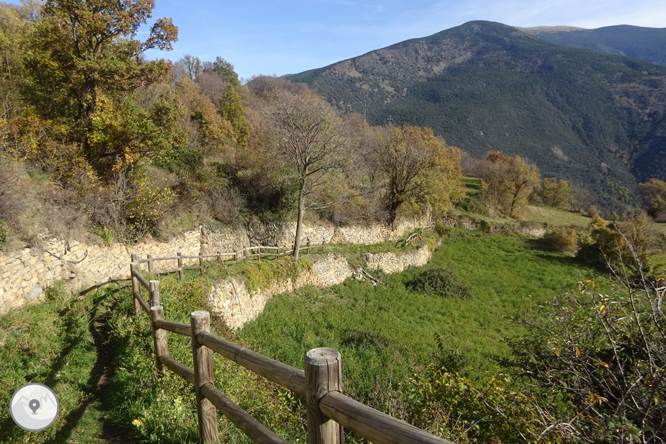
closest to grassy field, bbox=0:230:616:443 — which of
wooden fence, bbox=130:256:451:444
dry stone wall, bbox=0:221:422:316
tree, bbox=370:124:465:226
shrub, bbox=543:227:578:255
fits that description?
dry stone wall, bbox=0:221:422:316

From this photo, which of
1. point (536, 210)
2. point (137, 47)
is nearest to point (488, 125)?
point (536, 210)

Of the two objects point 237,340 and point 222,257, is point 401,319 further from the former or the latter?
point 222,257

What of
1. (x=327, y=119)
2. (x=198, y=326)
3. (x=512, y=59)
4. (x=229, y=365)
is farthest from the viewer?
(x=512, y=59)

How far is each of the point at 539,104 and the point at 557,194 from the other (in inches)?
1779

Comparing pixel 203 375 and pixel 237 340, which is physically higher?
pixel 203 375

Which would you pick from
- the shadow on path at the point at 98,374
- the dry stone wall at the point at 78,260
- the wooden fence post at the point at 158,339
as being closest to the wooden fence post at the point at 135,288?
the shadow on path at the point at 98,374

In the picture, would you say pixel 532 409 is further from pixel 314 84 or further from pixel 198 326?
pixel 314 84

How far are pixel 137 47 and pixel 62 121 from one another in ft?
12.5

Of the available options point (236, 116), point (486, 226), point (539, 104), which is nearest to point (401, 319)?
point (486, 226)

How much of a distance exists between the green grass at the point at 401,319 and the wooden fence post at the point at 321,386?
4.94m

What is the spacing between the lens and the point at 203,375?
10.4 ft

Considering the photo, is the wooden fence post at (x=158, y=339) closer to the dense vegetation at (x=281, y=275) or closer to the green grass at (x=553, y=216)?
the dense vegetation at (x=281, y=275)

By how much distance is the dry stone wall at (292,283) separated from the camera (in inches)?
419

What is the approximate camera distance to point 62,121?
11.5 m
